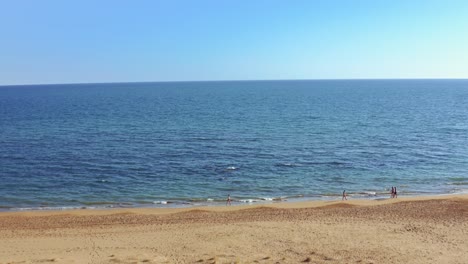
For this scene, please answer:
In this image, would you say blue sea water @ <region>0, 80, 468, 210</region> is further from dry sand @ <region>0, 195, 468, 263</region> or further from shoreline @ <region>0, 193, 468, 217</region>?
dry sand @ <region>0, 195, 468, 263</region>

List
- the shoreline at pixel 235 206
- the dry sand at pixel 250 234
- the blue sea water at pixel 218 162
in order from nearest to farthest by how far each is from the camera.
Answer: the dry sand at pixel 250 234
the shoreline at pixel 235 206
the blue sea water at pixel 218 162

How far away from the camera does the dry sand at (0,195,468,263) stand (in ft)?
64.2

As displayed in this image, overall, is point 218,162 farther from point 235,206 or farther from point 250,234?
point 250,234

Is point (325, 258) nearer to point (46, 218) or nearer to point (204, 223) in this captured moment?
point (204, 223)

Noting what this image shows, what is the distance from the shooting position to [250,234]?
2336 centimetres

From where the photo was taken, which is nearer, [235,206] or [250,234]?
[250,234]

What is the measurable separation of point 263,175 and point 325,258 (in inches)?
815

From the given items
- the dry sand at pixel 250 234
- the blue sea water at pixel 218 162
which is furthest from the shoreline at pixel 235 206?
the blue sea water at pixel 218 162

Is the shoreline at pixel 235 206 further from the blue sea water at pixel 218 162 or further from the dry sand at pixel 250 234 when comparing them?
the blue sea water at pixel 218 162

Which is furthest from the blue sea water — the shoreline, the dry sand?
the dry sand

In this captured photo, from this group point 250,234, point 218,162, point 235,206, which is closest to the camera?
point 250,234

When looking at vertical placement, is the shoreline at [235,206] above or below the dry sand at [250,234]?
below

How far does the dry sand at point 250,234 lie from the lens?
19578 millimetres

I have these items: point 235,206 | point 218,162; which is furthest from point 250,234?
point 218,162
